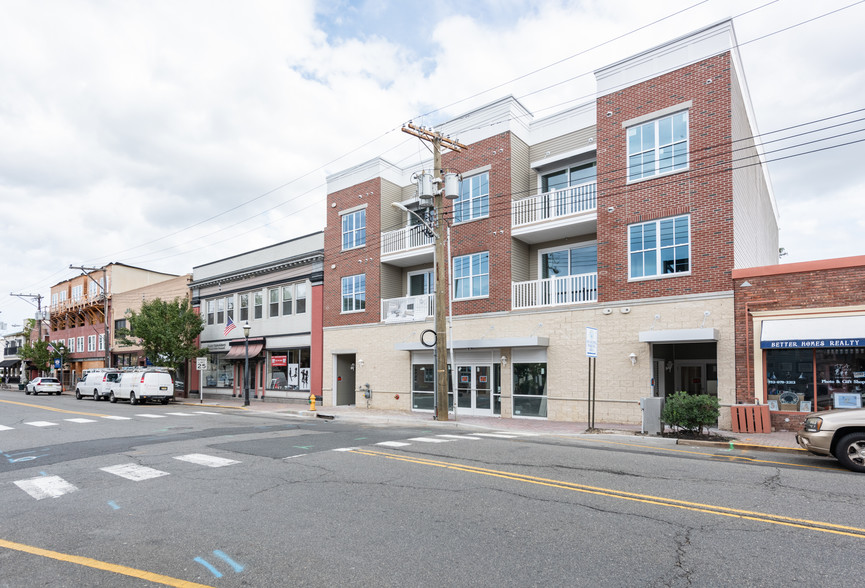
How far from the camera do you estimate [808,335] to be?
14336 mm

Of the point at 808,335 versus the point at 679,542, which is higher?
the point at 808,335

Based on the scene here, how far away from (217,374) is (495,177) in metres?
23.6

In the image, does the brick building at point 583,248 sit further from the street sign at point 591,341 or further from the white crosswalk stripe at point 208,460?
the white crosswalk stripe at point 208,460

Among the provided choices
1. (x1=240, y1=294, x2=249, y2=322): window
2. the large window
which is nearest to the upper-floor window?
the large window

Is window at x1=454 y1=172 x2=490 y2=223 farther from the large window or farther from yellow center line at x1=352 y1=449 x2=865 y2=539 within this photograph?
yellow center line at x1=352 y1=449 x2=865 y2=539

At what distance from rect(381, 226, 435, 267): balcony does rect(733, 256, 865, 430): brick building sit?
1209 centimetres

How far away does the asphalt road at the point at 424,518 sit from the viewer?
190 inches

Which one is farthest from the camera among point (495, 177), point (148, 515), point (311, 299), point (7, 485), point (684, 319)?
point (311, 299)

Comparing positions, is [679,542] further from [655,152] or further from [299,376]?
[299,376]

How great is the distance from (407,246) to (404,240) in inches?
22.3

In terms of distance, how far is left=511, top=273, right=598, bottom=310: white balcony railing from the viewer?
1923 cm

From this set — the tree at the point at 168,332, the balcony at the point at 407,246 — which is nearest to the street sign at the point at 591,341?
the balcony at the point at 407,246

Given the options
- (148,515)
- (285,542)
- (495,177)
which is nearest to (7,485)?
(148,515)

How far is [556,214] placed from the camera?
2019 cm
